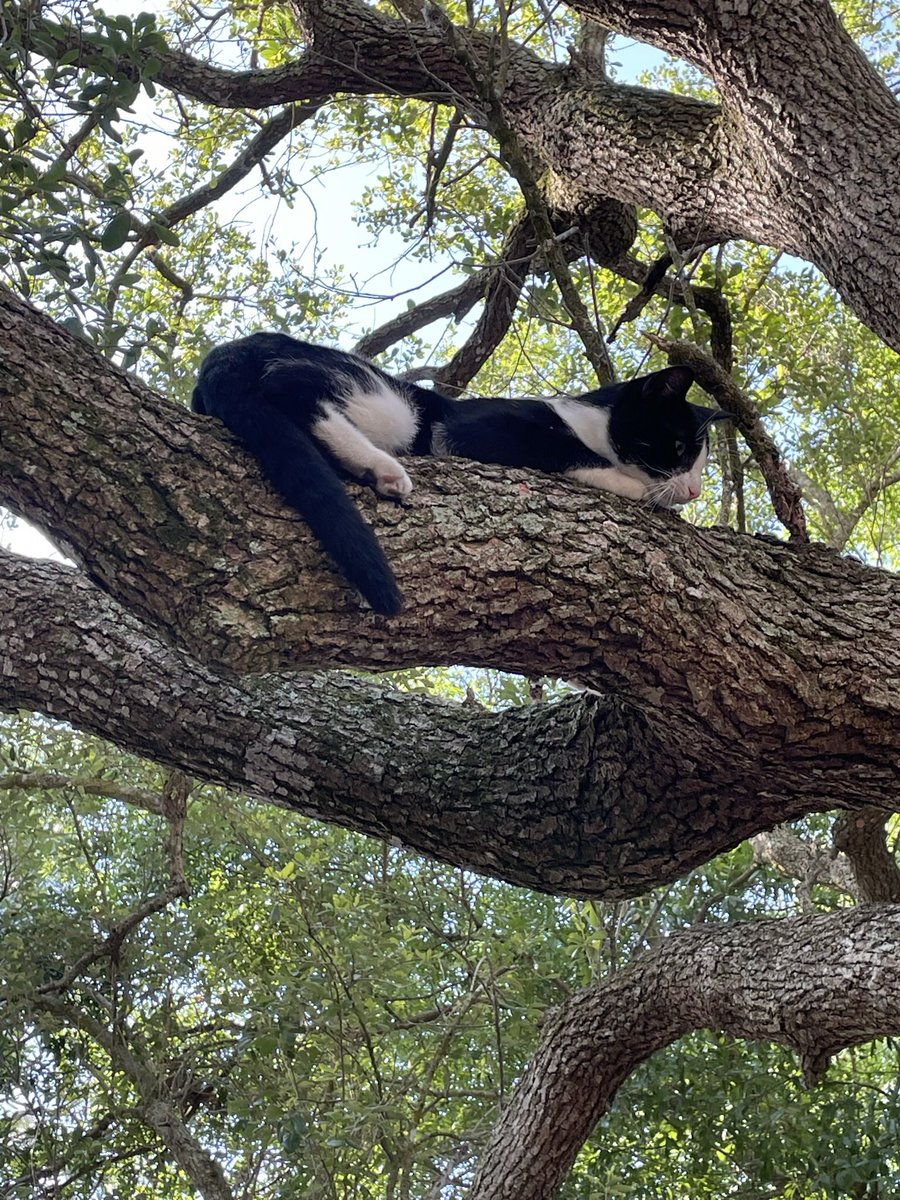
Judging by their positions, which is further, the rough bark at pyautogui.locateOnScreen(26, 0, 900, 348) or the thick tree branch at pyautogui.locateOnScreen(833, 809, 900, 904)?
the thick tree branch at pyautogui.locateOnScreen(833, 809, 900, 904)

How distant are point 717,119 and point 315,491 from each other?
169 cm

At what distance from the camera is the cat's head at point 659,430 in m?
2.53

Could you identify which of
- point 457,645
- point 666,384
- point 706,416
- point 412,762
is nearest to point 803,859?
point 706,416

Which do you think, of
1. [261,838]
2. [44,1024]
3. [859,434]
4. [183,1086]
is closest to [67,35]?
[261,838]

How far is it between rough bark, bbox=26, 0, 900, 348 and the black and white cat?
1.48 feet

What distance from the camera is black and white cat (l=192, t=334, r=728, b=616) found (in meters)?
1.64

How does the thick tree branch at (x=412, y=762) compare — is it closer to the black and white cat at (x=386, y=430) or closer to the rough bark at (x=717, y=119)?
the black and white cat at (x=386, y=430)

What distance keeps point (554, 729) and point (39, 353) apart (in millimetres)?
1219

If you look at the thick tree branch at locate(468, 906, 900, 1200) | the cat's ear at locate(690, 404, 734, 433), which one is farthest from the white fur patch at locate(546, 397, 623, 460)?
the thick tree branch at locate(468, 906, 900, 1200)

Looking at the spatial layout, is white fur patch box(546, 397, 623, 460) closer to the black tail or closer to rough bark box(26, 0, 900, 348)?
rough bark box(26, 0, 900, 348)

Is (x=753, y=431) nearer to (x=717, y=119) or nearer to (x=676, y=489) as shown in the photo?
A: (x=676, y=489)

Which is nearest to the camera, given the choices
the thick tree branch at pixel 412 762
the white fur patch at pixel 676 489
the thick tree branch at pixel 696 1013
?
the thick tree branch at pixel 412 762

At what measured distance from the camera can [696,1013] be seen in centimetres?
264

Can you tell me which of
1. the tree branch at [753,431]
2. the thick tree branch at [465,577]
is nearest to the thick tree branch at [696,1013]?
the thick tree branch at [465,577]
